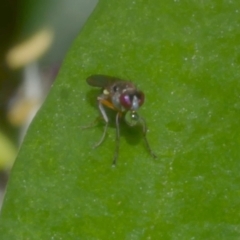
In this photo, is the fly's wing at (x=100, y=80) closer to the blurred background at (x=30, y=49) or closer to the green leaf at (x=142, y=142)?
the green leaf at (x=142, y=142)

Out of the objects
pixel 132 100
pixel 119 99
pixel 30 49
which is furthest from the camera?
pixel 30 49

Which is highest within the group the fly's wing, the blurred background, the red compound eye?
the fly's wing

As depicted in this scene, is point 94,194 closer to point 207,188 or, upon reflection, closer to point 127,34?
point 207,188

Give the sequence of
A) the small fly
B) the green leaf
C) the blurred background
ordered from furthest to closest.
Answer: the blurred background
the small fly
the green leaf

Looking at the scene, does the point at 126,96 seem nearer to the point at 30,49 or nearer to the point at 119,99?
the point at 119,99

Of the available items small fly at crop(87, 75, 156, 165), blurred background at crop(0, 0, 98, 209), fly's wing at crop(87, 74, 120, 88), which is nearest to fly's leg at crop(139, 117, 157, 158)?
small fly at crop(87, 75, 156, 165)

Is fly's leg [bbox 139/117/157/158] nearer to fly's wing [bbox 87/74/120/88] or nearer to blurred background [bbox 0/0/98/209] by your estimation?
fly's wing [bbox 87/74/120/88]

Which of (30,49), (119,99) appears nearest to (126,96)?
(119,99)
